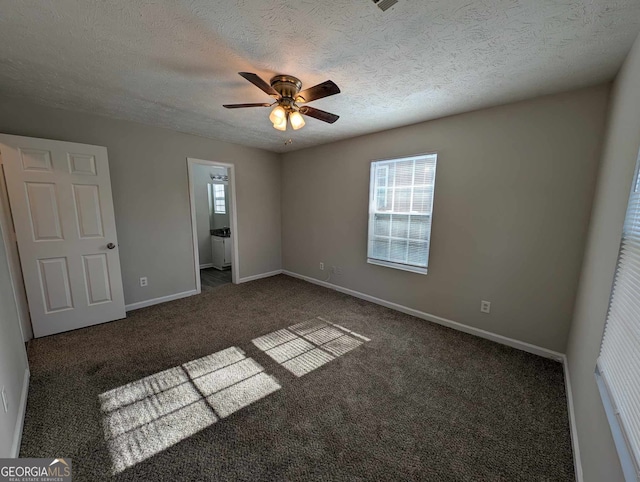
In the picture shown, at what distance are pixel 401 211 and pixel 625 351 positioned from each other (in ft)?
7.84

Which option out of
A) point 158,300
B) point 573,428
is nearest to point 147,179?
point 158,300

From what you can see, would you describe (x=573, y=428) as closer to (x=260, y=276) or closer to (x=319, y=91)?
(x=319, y=91)

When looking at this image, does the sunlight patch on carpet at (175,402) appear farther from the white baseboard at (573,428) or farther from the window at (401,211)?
the window at (401,211)

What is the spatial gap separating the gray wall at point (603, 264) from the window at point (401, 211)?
53.5 inches

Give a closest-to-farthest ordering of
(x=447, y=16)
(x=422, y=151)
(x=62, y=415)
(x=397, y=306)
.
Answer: (x=447, y=16)
(x=62, y=415)
(x=422, y=151)
(x=397, y=306)

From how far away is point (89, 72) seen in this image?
6.24 ft

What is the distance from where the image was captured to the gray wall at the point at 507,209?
6.82 ft

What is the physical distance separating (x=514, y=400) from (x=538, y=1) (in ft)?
8.01

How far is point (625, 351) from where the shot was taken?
0.96 m

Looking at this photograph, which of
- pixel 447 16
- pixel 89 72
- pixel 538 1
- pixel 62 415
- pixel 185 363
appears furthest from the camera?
pixel 185 363

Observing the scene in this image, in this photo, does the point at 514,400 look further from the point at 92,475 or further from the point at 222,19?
the point at 222,19

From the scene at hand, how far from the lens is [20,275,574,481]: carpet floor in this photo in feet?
4.46

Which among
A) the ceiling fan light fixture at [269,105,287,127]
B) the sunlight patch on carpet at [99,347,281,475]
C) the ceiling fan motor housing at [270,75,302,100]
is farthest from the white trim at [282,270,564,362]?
the ceiling fan motor housing at [270,75,302,100]

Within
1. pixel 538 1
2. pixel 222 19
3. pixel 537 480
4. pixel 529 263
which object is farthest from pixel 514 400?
pixel 222 19
